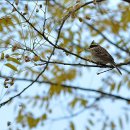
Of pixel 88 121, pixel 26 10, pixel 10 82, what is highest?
pixel 88 121

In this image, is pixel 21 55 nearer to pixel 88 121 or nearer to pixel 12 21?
pixel 12 21

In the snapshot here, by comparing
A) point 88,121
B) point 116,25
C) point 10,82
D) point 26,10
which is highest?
point 116,25

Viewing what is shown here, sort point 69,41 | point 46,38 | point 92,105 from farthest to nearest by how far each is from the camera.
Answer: point 92,105, point 69,41, point 46,38

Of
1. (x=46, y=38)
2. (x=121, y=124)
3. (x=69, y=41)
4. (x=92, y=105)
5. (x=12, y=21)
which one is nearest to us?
(x=46, y=38)

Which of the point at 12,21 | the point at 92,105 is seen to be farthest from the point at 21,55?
the point at 92,105

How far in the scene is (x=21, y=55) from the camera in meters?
4.45

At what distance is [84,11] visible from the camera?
8664mm

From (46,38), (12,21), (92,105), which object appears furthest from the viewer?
(92,105)

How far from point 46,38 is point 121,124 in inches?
156

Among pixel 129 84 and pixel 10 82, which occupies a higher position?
pixel 129 84

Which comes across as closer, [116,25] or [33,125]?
[33,125]

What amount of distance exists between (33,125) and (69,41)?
1595 millimetres

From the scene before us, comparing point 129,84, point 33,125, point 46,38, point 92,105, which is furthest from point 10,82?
point 92,105

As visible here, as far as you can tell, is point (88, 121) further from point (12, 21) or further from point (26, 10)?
point (26, 10)
